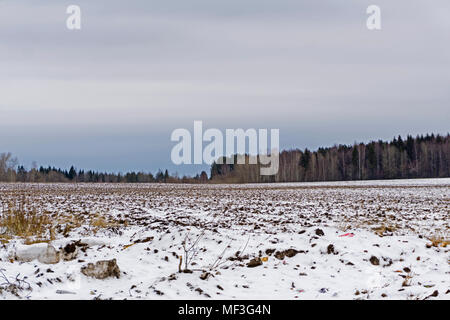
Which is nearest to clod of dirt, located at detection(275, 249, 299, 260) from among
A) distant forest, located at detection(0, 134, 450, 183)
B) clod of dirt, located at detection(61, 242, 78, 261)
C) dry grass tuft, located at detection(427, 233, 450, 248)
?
dry grass tuft, located at detection(427, 233, 450, 248)

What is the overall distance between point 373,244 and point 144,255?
5.41 metres

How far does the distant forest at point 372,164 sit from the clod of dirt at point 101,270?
9577cm

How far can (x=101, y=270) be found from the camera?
741 centimetres

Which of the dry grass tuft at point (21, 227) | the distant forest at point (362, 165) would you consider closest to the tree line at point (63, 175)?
the distant forest at point (362, 165)

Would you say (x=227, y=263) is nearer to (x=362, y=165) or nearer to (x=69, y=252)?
(x=69, y=252)

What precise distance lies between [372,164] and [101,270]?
110 m

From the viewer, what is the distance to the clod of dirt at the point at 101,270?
24.1 feet

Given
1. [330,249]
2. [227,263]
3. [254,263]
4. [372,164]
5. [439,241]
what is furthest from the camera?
[372,164]

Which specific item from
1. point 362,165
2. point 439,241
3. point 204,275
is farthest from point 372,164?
point 204,275

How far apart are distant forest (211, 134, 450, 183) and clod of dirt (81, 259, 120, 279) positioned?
95770 millimetres

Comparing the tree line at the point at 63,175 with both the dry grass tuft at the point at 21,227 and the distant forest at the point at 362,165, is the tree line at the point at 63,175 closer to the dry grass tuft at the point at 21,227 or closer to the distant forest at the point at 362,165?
the distant forest at the point at 362,165

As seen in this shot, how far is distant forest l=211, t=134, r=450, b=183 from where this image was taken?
104000 millimetres

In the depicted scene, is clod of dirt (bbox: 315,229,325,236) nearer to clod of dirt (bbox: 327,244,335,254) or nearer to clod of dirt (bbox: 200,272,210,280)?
clod of dirt (bbox: 327,244,335,254)

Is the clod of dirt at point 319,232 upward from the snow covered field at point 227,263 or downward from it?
upward
